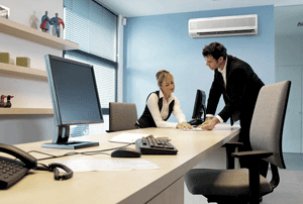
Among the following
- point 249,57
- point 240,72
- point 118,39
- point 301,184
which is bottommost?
point 301,184

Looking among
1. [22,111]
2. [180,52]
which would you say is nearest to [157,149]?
[22,111]

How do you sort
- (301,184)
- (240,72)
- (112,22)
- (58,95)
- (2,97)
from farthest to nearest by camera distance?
(112,22) → (301,184) → (2,97) → (240,72) → (58,95)

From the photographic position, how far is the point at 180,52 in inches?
221

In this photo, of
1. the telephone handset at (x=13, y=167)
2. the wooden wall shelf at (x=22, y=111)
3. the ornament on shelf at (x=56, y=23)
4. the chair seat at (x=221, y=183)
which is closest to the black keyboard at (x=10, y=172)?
→ the telephone handset at (x=13, y=167)

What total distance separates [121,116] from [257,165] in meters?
1.78

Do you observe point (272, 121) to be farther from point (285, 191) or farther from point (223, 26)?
point (223, 26)

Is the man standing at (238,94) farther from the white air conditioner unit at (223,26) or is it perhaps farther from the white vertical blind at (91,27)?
the white air conditioner unit at (223,26)

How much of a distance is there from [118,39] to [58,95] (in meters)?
4.61

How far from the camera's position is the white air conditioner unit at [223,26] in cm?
506

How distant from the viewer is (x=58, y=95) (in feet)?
4.40

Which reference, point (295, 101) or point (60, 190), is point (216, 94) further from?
point (295, 101)

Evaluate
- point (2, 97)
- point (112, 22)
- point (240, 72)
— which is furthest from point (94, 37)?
point (240, 72)

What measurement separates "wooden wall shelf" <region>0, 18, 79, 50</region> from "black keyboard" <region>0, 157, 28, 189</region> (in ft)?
7.97

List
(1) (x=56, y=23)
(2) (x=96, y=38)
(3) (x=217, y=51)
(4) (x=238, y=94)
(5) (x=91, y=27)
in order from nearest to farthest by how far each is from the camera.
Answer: (4) (x=238, y=94)
(3) (x=217, y=51)
(1) (x=56, y=23)
(5) (x=91, y=27)
(2) (x=96, y=38)
